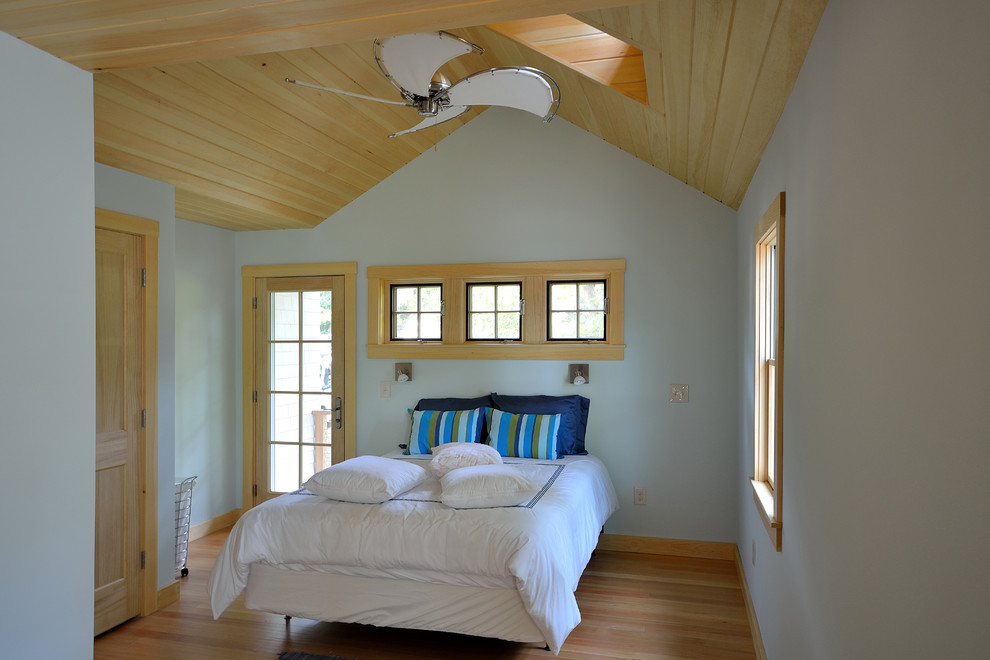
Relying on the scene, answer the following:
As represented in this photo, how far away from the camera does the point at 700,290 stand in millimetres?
4516

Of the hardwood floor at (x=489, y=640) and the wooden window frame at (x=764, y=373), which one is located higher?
the wooden window frame at (x=764, y=373)

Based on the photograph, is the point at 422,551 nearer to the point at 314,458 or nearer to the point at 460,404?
the point at 460,404

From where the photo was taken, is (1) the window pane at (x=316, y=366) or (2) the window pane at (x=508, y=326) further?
(1) the window pane at (x=316, y=366)

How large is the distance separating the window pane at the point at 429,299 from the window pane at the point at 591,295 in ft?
3.52

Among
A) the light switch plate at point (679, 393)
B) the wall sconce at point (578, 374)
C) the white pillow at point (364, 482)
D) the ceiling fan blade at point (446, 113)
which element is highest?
the ceiling fan blade at point (446, 113)

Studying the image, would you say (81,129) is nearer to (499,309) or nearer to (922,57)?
(922,57)

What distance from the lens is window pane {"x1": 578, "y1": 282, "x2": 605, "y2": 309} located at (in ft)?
15.5

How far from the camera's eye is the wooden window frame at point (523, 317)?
183 inches

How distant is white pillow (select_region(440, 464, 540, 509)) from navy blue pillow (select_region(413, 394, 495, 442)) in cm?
129

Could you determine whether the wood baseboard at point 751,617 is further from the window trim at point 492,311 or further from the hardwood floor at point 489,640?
the window trim at point 492,311

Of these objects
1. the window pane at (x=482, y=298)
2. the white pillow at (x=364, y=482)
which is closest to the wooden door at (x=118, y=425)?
the white pillow at (x=364, y=482)

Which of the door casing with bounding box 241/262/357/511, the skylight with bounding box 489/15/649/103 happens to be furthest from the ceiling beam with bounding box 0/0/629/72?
the door casing with bounding box 241/262/357/511

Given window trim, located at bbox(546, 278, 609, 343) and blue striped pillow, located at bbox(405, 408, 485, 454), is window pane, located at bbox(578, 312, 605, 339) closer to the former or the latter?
window trim, located at bbox(546, 278, 609, 343)

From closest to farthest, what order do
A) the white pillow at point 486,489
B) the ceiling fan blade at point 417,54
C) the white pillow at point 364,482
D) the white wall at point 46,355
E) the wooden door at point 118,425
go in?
the white wall at point 46,355
the ceiling fan blade at point 417,54
the white pillow at point 486,489
the white pillow at point 364,482
the wooden door at point 118,425
